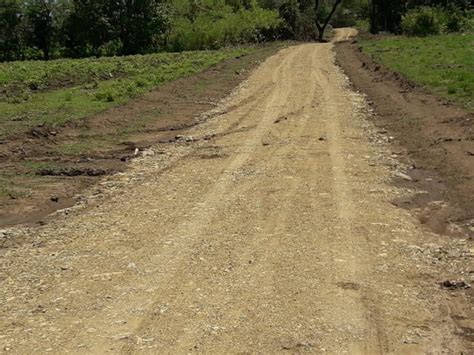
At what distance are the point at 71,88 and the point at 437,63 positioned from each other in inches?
545

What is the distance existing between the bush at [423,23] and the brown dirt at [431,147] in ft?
78.2

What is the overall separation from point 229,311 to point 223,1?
57902 mm

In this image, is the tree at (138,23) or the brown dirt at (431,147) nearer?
the brown dirt at (431,147)

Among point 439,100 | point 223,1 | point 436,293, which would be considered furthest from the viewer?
point 223,1

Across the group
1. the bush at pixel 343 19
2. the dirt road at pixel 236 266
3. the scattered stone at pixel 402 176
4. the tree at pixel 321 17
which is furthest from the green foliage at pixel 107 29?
the dirt road at pixel 236 266

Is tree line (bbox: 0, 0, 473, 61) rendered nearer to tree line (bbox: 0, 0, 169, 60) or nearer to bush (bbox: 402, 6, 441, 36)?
tree line (bbox: 0, 0, 169, 60)

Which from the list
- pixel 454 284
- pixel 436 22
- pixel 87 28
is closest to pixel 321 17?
pixel 436 22

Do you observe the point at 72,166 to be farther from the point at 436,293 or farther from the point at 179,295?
the point at 436,293

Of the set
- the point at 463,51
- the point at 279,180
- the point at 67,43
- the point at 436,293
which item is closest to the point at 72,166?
the point at 279,180

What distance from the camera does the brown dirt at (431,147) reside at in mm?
8047

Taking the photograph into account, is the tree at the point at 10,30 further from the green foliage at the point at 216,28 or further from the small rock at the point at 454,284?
the small rock at the point at 454,284

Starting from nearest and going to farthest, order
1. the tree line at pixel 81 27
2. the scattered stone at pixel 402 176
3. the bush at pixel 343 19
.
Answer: the scattered stone at pixel 402 176 < the tree line at pixel 81 27 < the bush at pixel 343 19

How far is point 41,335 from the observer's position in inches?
204

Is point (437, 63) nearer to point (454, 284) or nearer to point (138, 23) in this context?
point (454, 284)
